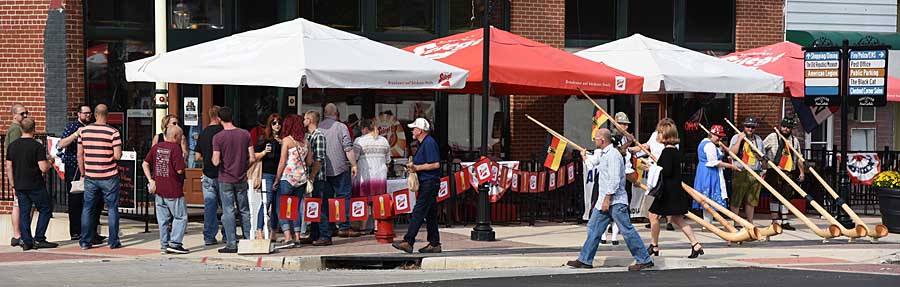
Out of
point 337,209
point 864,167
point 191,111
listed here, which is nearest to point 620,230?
point 337,209

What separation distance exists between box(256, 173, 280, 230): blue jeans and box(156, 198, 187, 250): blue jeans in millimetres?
847

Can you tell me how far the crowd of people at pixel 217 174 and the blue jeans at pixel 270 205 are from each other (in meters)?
0.01

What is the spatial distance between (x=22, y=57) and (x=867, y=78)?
12.3 meters

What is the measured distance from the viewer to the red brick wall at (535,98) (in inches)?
891

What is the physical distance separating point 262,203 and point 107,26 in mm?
5898

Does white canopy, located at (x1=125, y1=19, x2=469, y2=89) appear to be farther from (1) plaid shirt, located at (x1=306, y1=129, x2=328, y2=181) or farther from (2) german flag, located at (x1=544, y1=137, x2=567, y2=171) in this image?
(2) german flag, located at (x1=544, y1=137, x2=567, y2=171)

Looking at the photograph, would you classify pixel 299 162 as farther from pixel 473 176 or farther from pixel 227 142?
pixel 473 176

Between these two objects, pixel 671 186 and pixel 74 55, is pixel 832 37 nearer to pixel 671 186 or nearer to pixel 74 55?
pixel 671 186

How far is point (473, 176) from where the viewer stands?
1775cm

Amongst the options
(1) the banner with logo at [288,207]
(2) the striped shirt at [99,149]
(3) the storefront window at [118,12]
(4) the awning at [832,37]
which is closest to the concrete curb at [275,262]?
(1) the banner with logo at [288,207]

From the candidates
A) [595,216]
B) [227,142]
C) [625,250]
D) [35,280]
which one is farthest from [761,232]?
[35,280]

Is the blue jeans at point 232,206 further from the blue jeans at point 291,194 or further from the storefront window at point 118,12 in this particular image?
the storefront window at point 118,12

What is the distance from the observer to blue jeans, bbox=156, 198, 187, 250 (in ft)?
49.2

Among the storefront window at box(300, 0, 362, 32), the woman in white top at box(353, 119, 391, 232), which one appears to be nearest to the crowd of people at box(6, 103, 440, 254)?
the woman in white top at box(353, 119, 391, 232)
